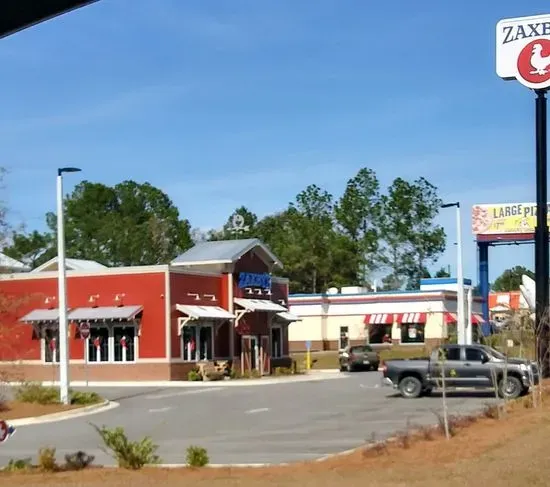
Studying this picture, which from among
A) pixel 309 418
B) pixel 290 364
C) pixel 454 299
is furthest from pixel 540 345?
pixel 454 299

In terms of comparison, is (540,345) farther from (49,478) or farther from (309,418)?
(49,478)

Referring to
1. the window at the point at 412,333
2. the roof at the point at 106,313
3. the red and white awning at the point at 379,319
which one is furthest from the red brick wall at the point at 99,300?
the window at the point at 412,333

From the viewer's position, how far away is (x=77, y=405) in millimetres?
29609

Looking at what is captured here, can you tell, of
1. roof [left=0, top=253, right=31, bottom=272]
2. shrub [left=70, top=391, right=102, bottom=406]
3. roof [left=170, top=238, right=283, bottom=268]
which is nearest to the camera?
shrub [left=70, top=391, right=102, bottom=406]

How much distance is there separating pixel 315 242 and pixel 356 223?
783cm

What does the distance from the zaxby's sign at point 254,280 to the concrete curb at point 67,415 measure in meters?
18.3

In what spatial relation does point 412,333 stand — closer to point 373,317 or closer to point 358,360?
point 373,317

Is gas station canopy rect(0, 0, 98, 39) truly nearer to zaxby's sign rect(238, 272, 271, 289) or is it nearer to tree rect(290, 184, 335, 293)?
zaxby's sign rect(238, 272, 271, 289)

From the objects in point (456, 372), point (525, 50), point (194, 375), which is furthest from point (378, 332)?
point (525, 50)

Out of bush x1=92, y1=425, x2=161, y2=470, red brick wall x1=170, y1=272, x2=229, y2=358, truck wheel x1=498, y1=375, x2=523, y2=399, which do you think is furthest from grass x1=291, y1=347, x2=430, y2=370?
bush x1=92, y1=425, x2=161, y2=470

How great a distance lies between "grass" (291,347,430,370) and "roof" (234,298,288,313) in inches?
345

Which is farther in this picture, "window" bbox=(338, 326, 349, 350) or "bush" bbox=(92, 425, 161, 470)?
"window" bbox=(338, 326, 349, 350)

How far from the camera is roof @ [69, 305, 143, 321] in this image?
143ft

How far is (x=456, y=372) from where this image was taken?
2934cm
